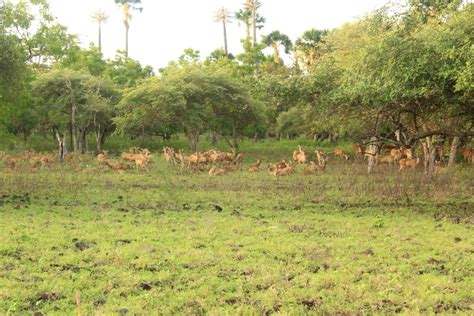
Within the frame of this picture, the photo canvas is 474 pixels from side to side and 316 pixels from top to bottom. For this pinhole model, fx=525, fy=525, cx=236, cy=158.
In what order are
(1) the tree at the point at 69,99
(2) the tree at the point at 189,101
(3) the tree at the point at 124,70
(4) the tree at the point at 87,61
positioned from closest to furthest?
(2) the tree at the point at 189,101
(1) the tree at the point at 69,99
(4) the tree at the point at 87,61
(3) the tree at the point at 124,70

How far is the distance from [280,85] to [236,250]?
394 inches

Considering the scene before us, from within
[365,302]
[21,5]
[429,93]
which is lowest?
[365,302]

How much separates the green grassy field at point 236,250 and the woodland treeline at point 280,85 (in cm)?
262

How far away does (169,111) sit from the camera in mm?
27516

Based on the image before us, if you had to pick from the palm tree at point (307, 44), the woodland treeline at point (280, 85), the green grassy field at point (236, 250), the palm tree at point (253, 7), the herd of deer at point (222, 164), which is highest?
the palm tree at point (253, 7)

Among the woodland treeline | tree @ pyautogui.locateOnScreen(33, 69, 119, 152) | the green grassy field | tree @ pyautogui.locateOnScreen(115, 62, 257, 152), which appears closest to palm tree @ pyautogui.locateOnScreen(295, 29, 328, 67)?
the woodland treeline

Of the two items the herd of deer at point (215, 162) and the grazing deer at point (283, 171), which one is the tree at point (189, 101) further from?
the grazing deer at point (283, 171)

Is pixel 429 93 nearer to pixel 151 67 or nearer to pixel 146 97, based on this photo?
pixel 146 97

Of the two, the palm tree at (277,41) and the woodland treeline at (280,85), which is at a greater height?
the palm tree at (277,41)

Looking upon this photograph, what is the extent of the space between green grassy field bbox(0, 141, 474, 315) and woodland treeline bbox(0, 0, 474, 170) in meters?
2.62

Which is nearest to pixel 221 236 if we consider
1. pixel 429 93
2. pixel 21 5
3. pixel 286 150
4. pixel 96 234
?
pixel 96 234

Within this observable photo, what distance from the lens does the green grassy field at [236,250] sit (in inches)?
239

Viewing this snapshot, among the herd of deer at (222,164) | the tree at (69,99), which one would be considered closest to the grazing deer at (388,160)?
the herd of deer at (222,164)

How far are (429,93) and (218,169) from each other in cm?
1124
